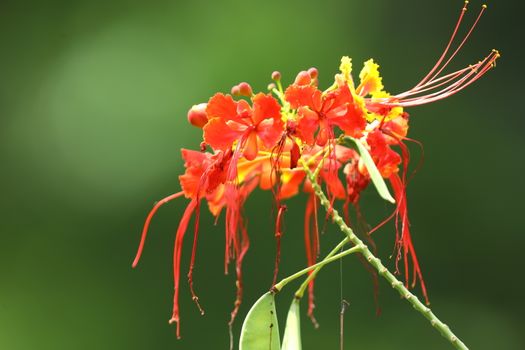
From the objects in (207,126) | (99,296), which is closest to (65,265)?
(99,296)

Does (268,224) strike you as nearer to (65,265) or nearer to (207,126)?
(65,265)

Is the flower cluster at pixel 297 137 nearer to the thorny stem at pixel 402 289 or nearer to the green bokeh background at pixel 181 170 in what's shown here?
the thorny stem at pixel 402 289

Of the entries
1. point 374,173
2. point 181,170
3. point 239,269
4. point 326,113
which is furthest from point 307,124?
point 181,170

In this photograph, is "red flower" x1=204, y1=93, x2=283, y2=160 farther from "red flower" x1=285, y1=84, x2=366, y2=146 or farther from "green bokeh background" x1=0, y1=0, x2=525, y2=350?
"green bokeh background" x1=0, y1=0, x2=525, y2=350

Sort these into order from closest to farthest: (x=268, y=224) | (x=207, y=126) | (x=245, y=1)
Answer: (x=207, y=126), (x=268, y=224), (x=245, y=1)

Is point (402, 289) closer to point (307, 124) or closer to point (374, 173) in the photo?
point (374, 173)

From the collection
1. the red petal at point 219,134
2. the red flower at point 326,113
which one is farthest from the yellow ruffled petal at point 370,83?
the red petal at point 219,134
